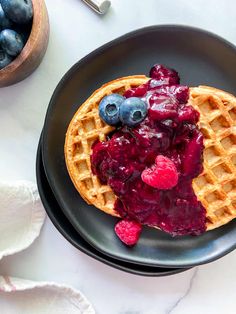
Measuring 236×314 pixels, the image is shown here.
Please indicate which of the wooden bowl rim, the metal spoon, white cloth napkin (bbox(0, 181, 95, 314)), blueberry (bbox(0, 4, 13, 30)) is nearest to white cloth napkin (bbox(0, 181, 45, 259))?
white cloth napkin (bbox(0, 181, 95, 314))

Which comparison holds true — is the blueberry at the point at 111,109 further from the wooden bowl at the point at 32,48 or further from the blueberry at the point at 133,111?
the wooden bowl at the point at 32,48

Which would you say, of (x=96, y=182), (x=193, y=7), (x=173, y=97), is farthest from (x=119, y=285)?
(x=193, y=7)

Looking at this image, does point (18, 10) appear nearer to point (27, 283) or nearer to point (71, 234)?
point (71, 234)

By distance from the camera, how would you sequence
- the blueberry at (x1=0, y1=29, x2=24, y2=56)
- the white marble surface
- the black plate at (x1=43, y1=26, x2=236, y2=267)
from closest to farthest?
the blueberry at (x1=0, y1=29, x2=24, y2=56), the black plate at (x1=43, y1=26, x2=236, y2=267), the white marble surface

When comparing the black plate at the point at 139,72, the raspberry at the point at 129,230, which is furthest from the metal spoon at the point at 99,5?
the raspberry at the point at 129,230

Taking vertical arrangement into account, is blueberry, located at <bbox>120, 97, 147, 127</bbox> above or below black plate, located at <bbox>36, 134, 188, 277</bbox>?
above

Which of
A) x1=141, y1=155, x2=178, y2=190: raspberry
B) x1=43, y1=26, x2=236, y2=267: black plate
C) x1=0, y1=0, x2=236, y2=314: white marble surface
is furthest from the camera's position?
x1=0, y1=0, x2=236, y2=314: white marble surface

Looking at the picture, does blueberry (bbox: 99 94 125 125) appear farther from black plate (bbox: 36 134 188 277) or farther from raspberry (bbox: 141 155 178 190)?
black plate (bbox: 36 134 188 277)
